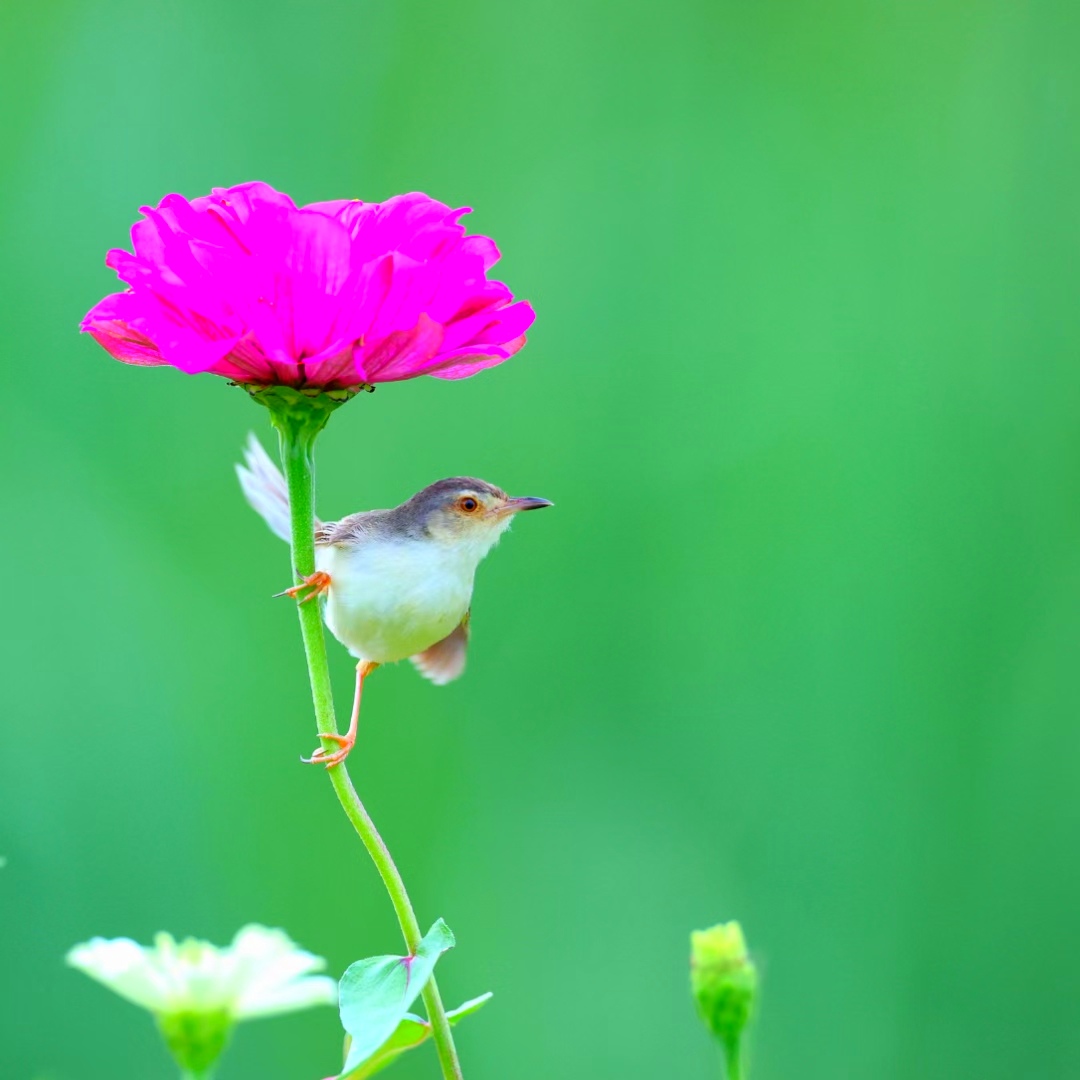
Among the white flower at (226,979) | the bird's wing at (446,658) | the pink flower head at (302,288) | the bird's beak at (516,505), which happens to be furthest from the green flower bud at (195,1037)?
the bird's beak at (516,505)

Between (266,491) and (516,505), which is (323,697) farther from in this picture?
(516,505)

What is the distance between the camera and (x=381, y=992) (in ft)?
1.44

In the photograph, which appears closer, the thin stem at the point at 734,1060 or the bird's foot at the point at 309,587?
the thin stem at the point at 734,1060

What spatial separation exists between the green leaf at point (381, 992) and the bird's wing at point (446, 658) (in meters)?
0.23

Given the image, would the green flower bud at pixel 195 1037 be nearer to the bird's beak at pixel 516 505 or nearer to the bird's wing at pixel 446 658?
the bird's wing at pixel 446 658

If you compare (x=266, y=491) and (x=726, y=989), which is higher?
(x=266, y=491)

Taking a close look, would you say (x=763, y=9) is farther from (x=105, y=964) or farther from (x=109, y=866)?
(x=105, y=964)

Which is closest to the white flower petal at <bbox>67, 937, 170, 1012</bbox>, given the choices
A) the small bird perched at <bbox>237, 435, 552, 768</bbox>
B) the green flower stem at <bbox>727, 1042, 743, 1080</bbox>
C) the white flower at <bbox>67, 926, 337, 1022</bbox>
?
the white flower at <bbox>67, 926, 337, 1022</bbox>

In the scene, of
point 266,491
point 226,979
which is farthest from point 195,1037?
point 266,491

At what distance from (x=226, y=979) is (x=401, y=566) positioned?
1.49 feet

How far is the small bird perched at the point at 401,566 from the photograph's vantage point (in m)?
0.63

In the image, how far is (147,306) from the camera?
436mm

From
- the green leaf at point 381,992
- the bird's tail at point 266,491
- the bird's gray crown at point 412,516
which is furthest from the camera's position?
the bird's gray crown at point 412,516

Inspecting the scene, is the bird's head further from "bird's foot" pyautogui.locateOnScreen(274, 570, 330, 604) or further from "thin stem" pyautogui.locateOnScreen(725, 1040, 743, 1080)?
"thin stem" pyautogui.locateOnScreen(725, 1040, 743, 1080)
